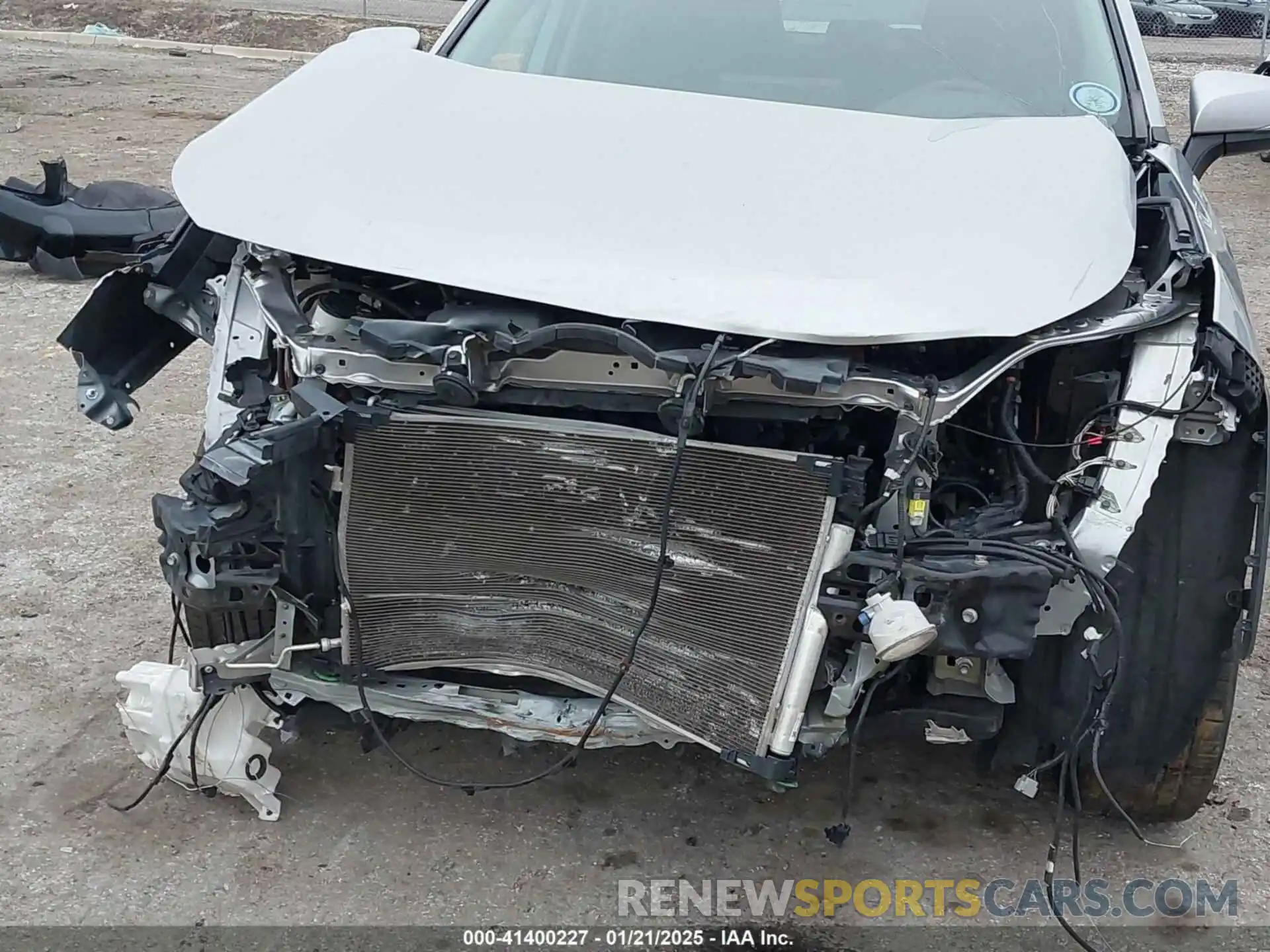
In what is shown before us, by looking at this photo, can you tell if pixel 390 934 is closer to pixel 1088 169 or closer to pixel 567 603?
pixel 567 603

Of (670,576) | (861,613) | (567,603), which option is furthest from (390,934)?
(861,613)

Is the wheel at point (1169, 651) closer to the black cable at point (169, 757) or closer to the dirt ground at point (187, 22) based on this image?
the black cable at point (169, 757)

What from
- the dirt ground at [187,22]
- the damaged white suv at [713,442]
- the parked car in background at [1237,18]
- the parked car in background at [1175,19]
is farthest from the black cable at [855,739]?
the parked car in background at [1237,18]

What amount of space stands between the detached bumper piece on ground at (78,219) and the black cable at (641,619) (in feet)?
12.1

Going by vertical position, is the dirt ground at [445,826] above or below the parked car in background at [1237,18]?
above

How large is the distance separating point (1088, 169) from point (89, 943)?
2.51 meters

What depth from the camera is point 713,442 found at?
2.29m

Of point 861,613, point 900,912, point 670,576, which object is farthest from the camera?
point 900,912

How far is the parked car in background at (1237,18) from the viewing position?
727 inches

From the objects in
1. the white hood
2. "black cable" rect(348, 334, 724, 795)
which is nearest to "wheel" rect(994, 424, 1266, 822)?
the white hood

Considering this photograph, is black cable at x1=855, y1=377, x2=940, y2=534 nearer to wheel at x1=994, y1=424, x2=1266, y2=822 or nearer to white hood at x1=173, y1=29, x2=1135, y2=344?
white hood at x1=173, y1=29, x2=1135, y2=344

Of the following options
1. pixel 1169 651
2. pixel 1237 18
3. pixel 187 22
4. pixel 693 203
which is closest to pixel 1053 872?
pixel 1169 651

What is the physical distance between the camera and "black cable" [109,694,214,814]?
106 inches

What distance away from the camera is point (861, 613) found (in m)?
2.23
